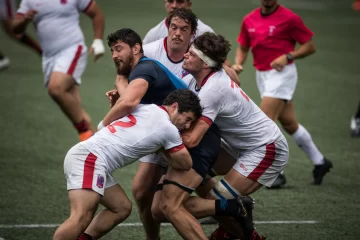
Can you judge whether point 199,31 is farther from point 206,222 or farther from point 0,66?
point 0,66

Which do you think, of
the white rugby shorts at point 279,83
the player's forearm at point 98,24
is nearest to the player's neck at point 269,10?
the white rugby shorts at point 279,83

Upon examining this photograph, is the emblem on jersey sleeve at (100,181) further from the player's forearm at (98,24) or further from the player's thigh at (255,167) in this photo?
the player's forearm at (98,24)

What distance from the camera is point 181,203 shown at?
6.58 metres

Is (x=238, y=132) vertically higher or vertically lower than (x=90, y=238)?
higher

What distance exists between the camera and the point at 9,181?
9.16 metres

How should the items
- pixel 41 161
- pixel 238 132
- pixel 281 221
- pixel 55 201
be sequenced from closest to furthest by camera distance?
pixel 238 132, pixel 281 221, pixel 55 201, pixel 41 161

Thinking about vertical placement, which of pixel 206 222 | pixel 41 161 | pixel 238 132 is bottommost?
pixel 41 161

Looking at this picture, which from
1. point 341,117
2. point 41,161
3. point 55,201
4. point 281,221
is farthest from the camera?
point 341,117

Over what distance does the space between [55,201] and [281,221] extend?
7.69 feet

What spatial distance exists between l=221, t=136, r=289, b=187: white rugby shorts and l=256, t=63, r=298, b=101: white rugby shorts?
2.37 metres

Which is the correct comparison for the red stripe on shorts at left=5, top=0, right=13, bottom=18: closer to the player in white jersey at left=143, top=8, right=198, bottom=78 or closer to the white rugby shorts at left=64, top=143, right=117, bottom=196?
the player in white jersey at left=143, top=8, right=198, bottom=78

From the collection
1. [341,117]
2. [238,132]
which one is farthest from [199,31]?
[341,117]

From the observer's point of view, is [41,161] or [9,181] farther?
[41,161]

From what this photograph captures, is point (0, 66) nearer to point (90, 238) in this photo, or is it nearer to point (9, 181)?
point (9, 181)
